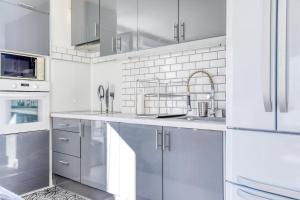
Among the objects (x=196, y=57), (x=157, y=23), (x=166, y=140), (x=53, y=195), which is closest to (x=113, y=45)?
(x=157, y=23)

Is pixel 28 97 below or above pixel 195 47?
below

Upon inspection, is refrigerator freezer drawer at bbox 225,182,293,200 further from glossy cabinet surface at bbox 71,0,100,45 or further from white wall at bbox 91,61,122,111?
glossy cabinet surface at bbox 71,0,100,45

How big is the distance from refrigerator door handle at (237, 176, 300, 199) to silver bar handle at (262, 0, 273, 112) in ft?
1.27

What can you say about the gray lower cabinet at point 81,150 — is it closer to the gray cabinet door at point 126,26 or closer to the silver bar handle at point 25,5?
the gray cabinet door at point 126,26

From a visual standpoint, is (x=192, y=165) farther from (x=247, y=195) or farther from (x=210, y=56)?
(x=210, y=56)

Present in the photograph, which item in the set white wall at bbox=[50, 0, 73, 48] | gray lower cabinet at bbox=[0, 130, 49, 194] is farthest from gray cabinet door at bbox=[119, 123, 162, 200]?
white wall at bbox=[50, 0, 73, 48]

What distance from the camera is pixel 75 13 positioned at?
3.10 m

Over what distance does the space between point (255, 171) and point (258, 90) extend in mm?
430

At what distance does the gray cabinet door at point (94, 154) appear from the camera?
7.62 ft

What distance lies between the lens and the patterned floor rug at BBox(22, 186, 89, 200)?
2.54 metres

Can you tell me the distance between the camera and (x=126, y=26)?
2482mm

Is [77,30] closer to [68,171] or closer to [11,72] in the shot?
[11,72]

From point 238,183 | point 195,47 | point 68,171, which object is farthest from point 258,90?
point 68,171

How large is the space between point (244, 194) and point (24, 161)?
7.41 ft
